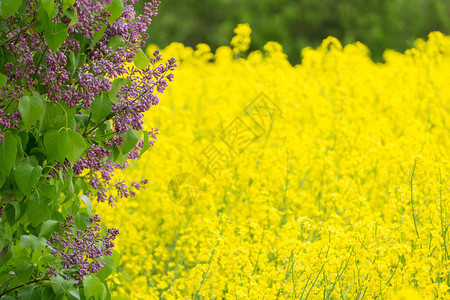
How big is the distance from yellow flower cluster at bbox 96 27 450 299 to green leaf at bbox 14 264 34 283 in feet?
3.27

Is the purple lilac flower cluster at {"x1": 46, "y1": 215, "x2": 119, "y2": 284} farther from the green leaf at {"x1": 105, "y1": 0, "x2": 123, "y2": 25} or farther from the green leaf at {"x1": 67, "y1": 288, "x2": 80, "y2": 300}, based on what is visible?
the green leaf at {"x1": 105, "y1": 0, "x2": 123, "y2": 25}

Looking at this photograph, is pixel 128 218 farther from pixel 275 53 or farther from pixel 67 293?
pixel 275 53

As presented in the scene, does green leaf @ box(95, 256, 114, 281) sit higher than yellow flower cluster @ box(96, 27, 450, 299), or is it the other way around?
yellow flower cluster @ box(96, 27, 450, 299)

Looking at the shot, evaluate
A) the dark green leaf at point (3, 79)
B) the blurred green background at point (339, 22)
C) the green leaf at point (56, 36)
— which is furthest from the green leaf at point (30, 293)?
the blurred green background at point (339, 22)

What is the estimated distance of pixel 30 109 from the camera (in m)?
2.33

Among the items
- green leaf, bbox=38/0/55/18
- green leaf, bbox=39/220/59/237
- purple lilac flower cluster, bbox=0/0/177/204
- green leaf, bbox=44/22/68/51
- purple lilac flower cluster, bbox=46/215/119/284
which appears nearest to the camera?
green leaf, bbox=38/0/55/18

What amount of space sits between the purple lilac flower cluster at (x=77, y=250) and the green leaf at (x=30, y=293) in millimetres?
108

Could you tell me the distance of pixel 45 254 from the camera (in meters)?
2.62

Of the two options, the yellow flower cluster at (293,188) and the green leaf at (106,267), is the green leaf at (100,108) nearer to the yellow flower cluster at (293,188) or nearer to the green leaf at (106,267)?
the green leaf at (106,267)

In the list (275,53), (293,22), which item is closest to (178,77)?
(275,53)

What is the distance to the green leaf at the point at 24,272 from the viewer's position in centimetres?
250

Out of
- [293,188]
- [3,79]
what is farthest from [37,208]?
[293,188]

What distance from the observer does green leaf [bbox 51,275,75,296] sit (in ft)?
8.07

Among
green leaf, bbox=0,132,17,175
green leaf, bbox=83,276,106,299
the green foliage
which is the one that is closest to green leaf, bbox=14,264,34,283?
the green foliage
